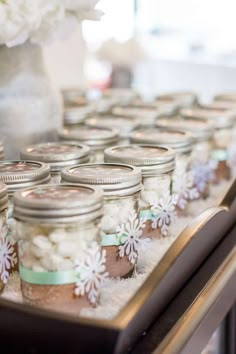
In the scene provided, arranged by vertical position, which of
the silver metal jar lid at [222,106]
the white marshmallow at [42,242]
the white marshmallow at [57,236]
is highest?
the silver metal jar lid at [222,106]

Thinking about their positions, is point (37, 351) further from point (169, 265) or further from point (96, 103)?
point (96, 103)

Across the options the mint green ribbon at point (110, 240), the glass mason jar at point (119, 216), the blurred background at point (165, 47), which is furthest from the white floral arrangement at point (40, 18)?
the blurred background at point (165, 47)

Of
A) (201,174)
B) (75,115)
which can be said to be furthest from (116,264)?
(75,115)

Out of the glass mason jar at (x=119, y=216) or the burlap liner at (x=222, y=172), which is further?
the burlap liner at (x=222, y=172)

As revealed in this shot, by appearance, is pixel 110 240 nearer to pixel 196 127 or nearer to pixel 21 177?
pixel 21 177

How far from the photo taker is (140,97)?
2092mm

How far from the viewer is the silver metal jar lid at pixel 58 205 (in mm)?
727

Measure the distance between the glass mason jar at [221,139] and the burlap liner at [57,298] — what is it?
765mm

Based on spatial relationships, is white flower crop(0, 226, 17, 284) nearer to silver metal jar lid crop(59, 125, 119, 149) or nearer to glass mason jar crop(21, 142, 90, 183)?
glass mason jar crop(21, 142, 90, 183)

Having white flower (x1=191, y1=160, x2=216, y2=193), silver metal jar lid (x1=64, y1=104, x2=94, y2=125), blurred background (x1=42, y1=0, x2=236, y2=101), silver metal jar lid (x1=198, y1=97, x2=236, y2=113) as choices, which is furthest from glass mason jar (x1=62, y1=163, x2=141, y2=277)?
blurred background (x1=42, y1=0, x2=236, y2=101)

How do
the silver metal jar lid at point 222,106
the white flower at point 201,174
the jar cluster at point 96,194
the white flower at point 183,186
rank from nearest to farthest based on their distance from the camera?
the jar cluster at point 96,194 → the white flower at point 183,186 → the white flower at point 201,174 → the silver metal jar lid at point 222,106

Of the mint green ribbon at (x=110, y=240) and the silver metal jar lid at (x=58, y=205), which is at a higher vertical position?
the silver metal jar lid at (x=58, y=205)

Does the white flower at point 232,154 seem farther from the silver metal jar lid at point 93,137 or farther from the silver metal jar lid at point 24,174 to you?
the silver metal jar lid at point 24,174

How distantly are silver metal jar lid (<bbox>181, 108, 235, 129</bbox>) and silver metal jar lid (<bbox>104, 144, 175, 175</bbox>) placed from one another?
0.44 metres
